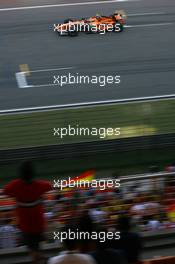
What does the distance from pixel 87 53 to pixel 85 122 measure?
628 centimetres

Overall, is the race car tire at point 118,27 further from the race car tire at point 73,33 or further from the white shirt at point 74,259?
the white shirt at point 74,259

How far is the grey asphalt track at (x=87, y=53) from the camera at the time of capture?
16188 mm

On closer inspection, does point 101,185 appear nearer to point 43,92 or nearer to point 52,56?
point 43,92

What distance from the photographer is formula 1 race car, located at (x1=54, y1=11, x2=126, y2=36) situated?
1980cm

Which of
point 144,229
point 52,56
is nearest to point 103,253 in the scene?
point 144,229

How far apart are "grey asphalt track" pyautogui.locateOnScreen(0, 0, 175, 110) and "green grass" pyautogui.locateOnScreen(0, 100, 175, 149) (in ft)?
7.94

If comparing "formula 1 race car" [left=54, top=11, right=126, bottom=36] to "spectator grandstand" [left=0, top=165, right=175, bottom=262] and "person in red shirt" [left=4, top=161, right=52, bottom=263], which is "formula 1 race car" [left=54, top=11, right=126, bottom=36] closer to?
"spectator grandstand" [left=0, top=165, right=175, bottom=262]

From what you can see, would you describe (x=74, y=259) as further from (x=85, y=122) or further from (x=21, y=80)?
(x=21, y=80)

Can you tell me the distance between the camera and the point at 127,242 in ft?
17.6

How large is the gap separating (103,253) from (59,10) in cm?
1771

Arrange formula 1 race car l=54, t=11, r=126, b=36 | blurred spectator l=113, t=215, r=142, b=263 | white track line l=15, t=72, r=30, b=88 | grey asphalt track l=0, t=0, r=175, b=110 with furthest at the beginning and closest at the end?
formula 1 race car l=54, t=11, r=126, b=36 < white track line l=15, t=72, r=30, b=88 < grey asphalt track l=0, t=0, r=175, b=110 < blurred spectator l=113, t=215, r=142, b=263

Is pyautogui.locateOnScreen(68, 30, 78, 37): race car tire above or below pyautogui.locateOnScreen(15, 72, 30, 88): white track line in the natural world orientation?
above

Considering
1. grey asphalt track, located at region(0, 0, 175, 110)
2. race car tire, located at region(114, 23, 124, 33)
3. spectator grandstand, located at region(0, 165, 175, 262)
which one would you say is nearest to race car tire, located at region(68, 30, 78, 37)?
grey asphalt track, located at region(0, 0, 175, 110)

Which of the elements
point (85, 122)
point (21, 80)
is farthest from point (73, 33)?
point (85, 122)
